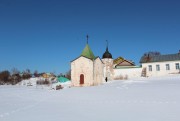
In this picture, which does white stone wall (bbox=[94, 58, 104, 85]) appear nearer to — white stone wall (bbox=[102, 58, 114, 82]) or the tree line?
white stone wall (bbox=[102, 58, 114, 82])

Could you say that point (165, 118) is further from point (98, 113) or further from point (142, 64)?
point (142, 64)

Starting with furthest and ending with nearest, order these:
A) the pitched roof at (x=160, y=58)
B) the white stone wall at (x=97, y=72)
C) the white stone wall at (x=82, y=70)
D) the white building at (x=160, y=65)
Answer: the pitched roof at (x=160, y=58)
the white building at (x=160, y=65)
the white stone wall at (x=97, y=72)
the white stone wall at (x=82, y=70)

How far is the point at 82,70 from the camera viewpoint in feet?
133

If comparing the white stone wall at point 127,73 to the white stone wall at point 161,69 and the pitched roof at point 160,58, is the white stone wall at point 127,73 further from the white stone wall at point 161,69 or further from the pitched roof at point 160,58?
the pitched roof at point 160,58

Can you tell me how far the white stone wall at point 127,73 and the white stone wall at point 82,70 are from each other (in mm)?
9719

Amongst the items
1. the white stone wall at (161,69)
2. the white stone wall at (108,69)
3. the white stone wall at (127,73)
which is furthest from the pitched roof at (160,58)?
the white stone wall at (108,69)

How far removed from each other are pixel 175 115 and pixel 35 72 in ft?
324

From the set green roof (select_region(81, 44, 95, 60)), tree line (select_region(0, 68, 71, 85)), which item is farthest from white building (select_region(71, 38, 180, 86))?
tree line (select_region(0, 68, 71, 85))

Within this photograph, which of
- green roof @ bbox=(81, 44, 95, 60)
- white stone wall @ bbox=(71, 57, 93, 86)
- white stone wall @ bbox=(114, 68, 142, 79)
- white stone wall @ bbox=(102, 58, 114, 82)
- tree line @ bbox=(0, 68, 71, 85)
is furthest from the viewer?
tree line @ bbox=(0, 68, 71, 85)

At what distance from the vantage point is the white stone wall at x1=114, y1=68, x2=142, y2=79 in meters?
47.8

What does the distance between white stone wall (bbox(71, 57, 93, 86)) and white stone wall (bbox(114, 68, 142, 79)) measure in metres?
9.72

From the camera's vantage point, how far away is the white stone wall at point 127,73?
4775 centimetres

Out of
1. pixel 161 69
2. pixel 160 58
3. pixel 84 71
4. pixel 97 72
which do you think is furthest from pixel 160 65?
pixel 84 71

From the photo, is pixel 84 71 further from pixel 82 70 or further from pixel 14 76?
pixel 14 76
